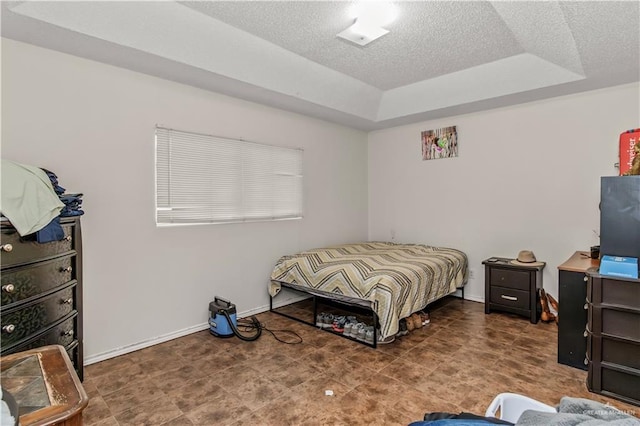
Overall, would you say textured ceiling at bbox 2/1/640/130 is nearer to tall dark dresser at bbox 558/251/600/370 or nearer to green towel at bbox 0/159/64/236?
green towel at bbox 0/159/64/236

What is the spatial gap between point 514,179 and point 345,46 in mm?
2547

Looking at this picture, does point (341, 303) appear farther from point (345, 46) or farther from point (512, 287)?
point (345, 46)

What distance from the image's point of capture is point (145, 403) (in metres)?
2.19

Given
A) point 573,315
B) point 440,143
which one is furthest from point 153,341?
point 440,143

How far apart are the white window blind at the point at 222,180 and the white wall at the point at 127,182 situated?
95mm

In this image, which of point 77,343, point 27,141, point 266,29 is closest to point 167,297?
point 77,343

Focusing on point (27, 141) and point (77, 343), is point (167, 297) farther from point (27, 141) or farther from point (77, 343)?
point (27, 141)

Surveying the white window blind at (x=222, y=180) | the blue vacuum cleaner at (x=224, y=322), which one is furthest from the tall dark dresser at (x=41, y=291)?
the blue vacuum cleaner at (x=224, y=322)

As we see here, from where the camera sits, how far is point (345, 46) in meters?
3.11

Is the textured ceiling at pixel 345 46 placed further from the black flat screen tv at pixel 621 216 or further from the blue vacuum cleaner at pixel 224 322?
the blue vacuum cleaner at pixel 224 322

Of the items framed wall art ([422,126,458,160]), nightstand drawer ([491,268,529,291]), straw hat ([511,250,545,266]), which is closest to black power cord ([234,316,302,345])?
nightstand drawer ([491,268,529,291])

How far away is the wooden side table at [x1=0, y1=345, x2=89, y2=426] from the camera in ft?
2.88

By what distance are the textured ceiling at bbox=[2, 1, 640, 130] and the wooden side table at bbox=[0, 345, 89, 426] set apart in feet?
6.96

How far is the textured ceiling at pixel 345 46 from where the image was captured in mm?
2270
